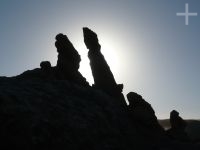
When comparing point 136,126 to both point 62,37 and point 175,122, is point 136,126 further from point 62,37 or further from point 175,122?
point 62,37

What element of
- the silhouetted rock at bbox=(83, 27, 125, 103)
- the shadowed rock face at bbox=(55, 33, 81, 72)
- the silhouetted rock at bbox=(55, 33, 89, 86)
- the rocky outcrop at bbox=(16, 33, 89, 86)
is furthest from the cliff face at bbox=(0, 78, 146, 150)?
the shadowed rock face at bbox=(55, 33, 81, 72)

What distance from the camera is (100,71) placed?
237 feet

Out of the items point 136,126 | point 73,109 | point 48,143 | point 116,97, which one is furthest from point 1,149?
point 116,97

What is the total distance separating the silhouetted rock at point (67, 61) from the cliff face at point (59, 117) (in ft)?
22.0

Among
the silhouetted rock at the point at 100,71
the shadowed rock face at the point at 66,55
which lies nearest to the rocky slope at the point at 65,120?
the silhouetted rock at the point at 100,71

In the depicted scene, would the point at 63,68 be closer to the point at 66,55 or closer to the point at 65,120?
the point at 66,55

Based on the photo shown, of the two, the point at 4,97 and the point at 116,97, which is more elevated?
the point at 116,97

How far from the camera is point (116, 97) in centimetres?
7000

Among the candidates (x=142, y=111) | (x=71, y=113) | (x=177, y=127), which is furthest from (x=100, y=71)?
(x=71, y=113)

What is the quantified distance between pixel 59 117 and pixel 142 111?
74.2ft

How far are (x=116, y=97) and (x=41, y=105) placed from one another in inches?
1099

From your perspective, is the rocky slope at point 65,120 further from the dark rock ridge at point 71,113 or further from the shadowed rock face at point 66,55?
the shadowed rock face at point 66,55

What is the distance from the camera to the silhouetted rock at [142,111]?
61094 millimetres

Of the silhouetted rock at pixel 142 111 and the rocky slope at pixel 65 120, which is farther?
the silhouetted rock at pixel 142 111
